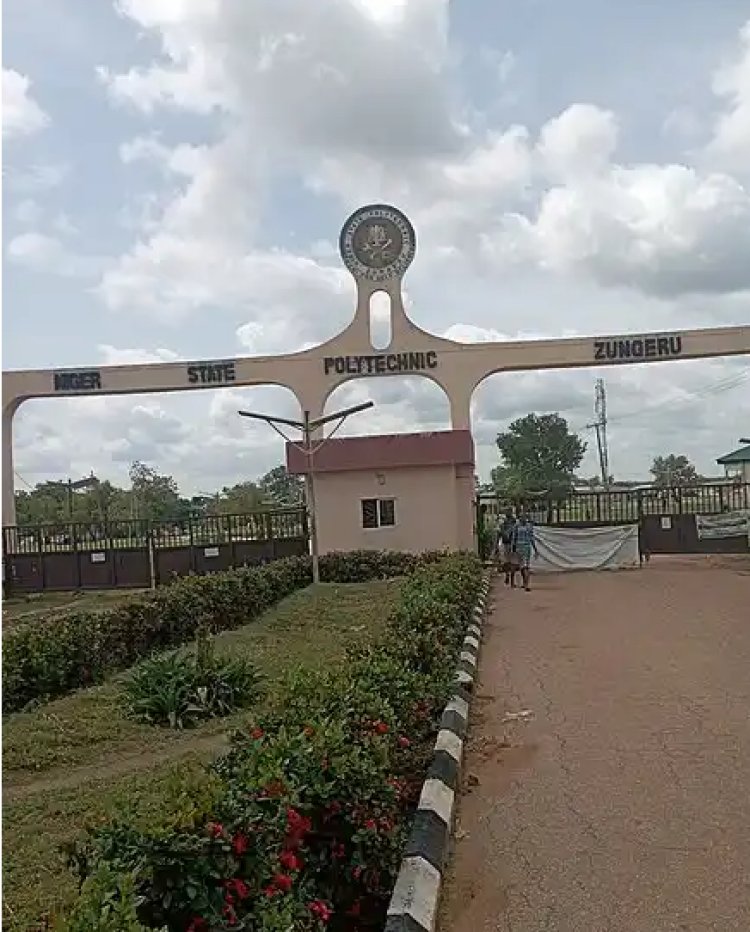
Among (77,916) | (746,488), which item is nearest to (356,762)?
(77,916)

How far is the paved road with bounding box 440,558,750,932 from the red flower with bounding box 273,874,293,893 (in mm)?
1071

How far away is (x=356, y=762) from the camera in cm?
337

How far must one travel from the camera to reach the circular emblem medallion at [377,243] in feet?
67.7

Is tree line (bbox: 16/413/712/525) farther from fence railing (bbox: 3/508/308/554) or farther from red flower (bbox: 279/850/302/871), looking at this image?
red flower (bbox: 279/850/302/871)

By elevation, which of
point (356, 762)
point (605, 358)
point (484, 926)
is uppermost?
point (605, 358)

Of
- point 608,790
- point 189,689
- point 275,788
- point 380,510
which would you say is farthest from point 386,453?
point 275,788

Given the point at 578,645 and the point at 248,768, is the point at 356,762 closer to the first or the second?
the point at 248,768

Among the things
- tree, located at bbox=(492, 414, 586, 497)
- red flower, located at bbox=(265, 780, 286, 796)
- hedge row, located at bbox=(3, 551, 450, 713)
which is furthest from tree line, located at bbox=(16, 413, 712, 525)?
red flower, located at bbox=(265, 780, 286, 796)

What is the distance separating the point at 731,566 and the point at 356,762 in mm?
17548

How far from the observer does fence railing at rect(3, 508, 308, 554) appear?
21.2 m

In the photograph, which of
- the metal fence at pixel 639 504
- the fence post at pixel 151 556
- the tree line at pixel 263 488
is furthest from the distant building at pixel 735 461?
the fence post at pixel 151 556

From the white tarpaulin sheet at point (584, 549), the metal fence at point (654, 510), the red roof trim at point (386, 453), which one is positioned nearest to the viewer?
the red roof trim at point (386, 453)

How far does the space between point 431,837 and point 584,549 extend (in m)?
16.0

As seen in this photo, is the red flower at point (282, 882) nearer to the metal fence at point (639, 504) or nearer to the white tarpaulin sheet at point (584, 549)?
the white tarpaulin sheet at point (584, 549)
